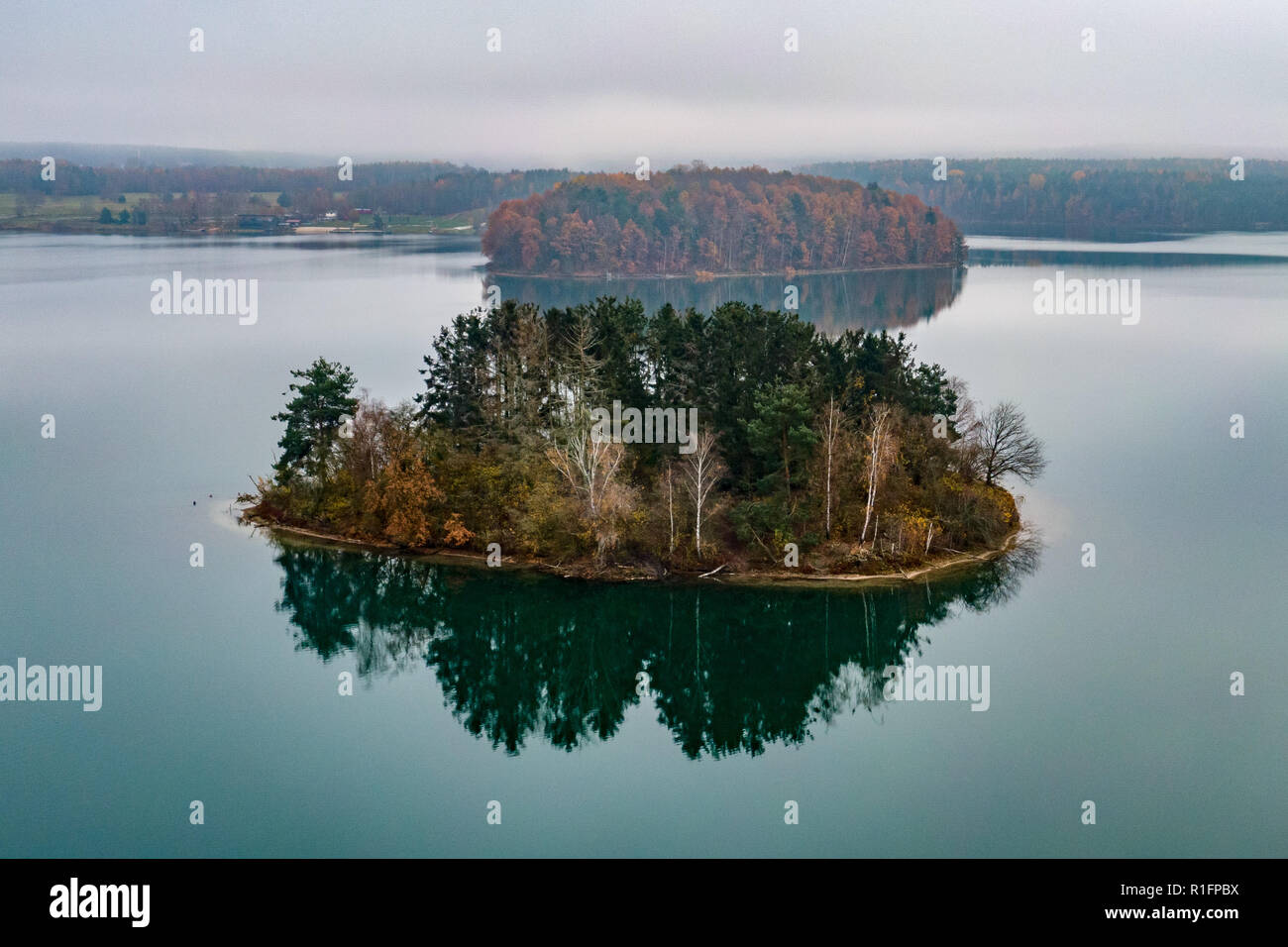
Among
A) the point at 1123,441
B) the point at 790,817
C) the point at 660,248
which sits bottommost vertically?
the point at 790,817

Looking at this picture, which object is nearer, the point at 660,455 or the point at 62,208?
the point at 660,455

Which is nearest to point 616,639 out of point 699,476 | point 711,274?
point 699,476

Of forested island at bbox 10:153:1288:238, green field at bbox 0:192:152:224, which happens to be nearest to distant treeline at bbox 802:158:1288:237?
forested island at bbox 10:153:1288:238

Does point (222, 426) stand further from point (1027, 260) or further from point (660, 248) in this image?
point (1027, 260)

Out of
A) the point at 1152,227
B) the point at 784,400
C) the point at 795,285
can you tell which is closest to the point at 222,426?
the point at 784,400

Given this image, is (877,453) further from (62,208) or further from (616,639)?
(62,208)


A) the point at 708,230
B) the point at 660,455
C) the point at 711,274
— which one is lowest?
the point at 660,455
